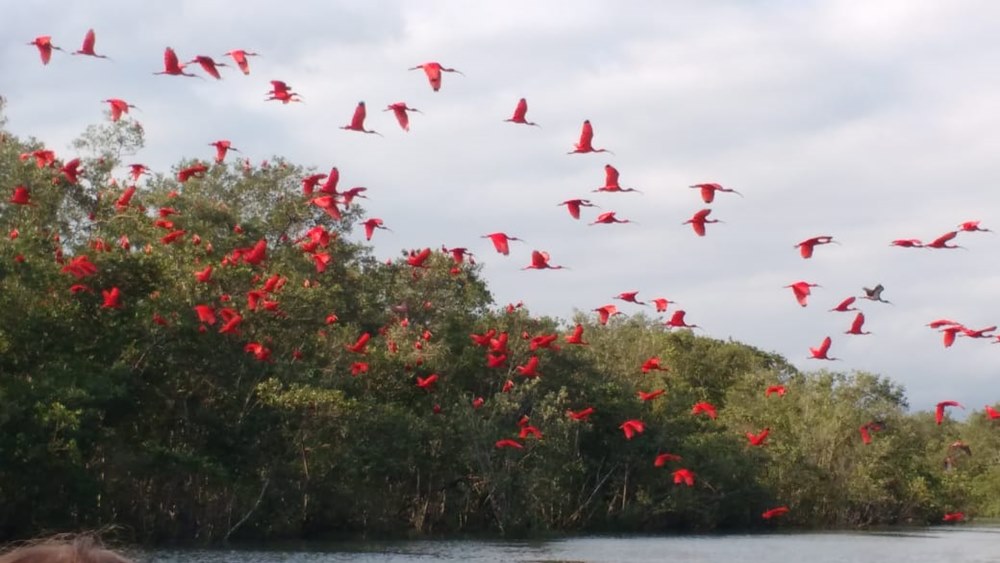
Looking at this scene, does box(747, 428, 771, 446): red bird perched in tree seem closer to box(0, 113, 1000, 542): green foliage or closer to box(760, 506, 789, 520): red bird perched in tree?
box(760, 506, 789, 520): red bird perched in tree

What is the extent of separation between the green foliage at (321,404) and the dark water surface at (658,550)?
6.85 feet

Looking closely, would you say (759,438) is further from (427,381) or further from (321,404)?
(321,404)

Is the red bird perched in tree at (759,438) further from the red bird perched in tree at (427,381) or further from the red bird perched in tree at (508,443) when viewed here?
the red bird perched in tree at (427,381)

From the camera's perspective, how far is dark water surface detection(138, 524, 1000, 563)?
2991 centimetres

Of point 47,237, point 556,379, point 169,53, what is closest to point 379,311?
point 556,379

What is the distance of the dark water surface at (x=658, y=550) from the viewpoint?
98.1 feet

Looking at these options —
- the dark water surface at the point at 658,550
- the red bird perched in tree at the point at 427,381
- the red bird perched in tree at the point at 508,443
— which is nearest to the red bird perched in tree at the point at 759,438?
the dark water surface at the point at 658,550

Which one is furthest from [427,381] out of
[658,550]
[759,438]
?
[658,550]

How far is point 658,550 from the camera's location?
37031 millimetres

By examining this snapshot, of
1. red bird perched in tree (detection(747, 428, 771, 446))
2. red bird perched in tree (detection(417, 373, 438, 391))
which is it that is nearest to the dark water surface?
red bird perched in tree (detection(747, 428, 771, 446))

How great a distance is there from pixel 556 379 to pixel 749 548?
8158 mm

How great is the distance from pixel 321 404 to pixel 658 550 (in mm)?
10437

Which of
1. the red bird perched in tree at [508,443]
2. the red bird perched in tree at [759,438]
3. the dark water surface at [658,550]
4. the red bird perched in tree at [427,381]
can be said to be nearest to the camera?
the dark water surface at [658,550]

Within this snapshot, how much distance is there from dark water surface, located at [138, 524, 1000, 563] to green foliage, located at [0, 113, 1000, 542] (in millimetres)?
2087
